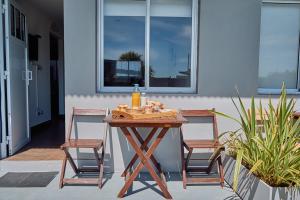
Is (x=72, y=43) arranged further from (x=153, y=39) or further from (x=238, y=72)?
(x=238, y=72)

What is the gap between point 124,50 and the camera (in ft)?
12.6

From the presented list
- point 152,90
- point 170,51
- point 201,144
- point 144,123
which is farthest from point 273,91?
point 144,123

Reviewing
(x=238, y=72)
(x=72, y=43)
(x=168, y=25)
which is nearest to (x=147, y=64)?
(x=168, y=25)

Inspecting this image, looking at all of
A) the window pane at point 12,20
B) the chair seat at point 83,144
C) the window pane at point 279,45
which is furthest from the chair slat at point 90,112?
the window pane at point 279,45

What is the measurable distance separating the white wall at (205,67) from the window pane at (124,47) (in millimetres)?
241

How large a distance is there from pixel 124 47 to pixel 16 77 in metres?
2.14

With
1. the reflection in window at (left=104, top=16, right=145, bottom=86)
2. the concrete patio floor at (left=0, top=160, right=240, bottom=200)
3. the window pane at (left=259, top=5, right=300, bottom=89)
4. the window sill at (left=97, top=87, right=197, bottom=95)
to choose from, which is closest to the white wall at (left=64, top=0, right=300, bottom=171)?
the window sill at (left=97, top=87, right=197, bottom=95)

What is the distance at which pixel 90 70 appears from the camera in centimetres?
367

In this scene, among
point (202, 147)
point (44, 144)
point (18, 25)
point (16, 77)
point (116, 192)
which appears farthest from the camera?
point (44, 144)

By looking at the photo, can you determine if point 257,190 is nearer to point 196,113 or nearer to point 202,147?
point 202,147

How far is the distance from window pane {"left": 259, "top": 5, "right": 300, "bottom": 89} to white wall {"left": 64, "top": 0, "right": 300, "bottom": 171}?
0.35 m

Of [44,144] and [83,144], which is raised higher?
[83,144]

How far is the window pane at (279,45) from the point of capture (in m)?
3.99

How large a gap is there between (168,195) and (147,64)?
1.92 meters
